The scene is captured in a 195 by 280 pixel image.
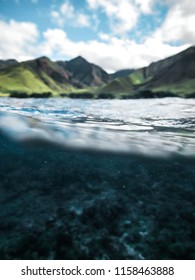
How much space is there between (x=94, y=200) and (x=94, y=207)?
0.38 meters

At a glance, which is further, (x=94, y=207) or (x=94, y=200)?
(x=94, y=200)

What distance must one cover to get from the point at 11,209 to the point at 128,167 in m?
4.99

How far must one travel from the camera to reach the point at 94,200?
21.7 ft

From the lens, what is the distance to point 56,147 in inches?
443

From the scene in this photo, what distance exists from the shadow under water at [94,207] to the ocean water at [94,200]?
0.06 ft

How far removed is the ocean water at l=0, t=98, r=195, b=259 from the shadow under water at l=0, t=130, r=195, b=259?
2 cm

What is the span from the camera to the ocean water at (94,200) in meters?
4.75

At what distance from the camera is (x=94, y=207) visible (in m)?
6.25

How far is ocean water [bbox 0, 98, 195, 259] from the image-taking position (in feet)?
15.6

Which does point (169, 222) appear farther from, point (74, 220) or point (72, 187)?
point (72, 187)
